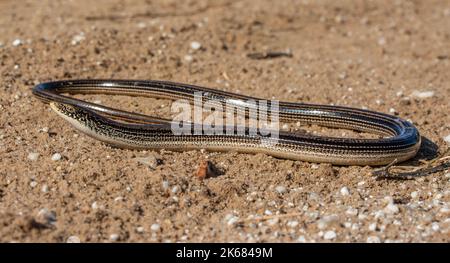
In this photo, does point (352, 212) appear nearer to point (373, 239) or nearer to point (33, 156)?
point (373, 239)

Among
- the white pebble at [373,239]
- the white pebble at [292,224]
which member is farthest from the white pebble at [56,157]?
the white pebble at [373,239]

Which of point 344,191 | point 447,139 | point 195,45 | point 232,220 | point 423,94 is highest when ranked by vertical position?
point 195,45

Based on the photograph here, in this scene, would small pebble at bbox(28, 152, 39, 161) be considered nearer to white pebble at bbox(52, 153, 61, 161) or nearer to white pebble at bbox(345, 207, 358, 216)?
white pebble at bbox(52, 153, 61, 161)

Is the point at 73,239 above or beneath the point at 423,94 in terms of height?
beneath

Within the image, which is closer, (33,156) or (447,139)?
(33,156)

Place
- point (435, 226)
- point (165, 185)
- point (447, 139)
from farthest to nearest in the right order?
point (447, 139)
point (165, 185)
point (435, 226)

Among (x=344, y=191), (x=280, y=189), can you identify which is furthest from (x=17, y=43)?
(x=344, y=191)

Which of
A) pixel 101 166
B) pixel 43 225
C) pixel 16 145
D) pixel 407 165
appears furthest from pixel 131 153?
pixel 407 165

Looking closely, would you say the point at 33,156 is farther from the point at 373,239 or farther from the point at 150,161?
the point at 373,239

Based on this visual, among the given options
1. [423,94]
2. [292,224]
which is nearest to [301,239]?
[292,224]

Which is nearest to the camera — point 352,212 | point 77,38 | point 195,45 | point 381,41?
point 352,212

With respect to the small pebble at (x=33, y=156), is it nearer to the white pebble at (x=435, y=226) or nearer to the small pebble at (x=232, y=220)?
the small pebble at (x=232, y=220)
